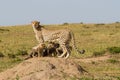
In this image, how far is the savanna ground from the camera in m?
19.1

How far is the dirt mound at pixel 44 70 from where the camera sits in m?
13.3

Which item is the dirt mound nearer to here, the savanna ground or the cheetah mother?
the savanna ground

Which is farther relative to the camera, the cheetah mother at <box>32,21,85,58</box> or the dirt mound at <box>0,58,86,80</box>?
the cheetah mother at <box>32,21,85,58</box>

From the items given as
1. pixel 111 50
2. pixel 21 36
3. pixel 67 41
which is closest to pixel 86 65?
pixel 67 41

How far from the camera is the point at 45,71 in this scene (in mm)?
13508

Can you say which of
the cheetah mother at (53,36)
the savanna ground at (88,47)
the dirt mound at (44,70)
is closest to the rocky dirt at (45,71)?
the dirt mound at (44,70)

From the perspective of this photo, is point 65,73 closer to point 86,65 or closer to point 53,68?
point 53,68

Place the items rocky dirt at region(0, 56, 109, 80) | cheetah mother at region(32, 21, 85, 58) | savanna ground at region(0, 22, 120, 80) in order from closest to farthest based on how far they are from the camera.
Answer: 1. rocky dirt at region(0, 56, 109, 80)
2. cheetah mother at region(32, 21, 85, 58)
3. savanna ground at region(0, 22, 120, 80)

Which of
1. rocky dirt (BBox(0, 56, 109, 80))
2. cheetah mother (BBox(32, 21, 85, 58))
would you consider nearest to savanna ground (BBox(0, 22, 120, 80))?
rocky dirt (BBox(0, 56, 109, 80))

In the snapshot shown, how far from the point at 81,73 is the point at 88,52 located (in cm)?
1070

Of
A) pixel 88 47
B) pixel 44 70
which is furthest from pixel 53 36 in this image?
pixel 88 47

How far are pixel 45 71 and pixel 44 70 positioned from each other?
0.09 m

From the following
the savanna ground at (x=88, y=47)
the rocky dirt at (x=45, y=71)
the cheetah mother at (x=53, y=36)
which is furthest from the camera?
the savanna ground at (x=88, y=47)

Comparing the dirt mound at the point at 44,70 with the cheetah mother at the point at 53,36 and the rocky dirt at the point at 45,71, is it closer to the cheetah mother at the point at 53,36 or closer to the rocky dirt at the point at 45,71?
the rocky dirt at the point at 45,71
